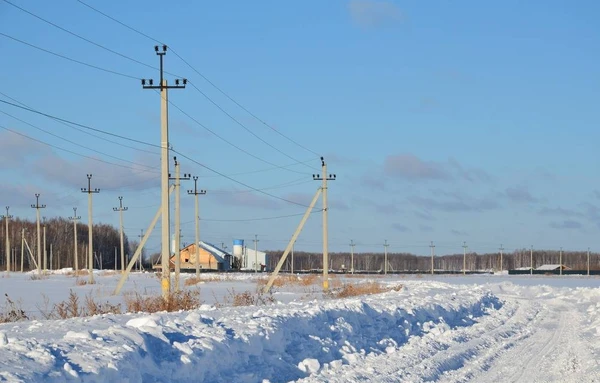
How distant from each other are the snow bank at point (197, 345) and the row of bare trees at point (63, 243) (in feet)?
409

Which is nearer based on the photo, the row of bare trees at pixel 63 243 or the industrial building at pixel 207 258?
the industrial building at pixel 207 258

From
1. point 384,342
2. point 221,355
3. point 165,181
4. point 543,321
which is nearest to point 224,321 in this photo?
point 221,355

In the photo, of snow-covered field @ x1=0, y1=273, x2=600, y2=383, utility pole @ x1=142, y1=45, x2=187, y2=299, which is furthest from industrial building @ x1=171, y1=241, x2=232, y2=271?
snow-covered field @ x1=0, y1=273, x2=600, y2=383

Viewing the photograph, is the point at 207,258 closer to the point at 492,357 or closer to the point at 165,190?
the point at 165,190

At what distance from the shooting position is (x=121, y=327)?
10.7m

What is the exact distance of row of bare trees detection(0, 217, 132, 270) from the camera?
144875mm

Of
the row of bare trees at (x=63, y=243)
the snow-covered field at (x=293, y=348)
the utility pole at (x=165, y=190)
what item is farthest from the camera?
the row of bare trees at (x=63, y=243)

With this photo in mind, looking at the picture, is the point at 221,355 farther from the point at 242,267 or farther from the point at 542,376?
the point at 242,267

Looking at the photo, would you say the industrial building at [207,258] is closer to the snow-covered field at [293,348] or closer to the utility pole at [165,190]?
the utility pole at [165,190]

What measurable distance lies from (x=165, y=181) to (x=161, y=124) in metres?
2.17

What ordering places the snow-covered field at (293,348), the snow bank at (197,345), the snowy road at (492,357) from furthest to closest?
the snowy road at (492,357), the snow-covered field at (293,348), the snow bank at (197,345)

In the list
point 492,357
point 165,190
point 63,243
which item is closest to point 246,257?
point 63,243

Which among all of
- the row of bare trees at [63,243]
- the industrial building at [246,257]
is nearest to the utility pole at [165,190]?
the industrial building at [246,257]

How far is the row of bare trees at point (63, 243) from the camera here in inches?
5704
